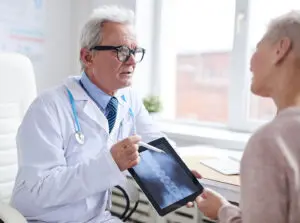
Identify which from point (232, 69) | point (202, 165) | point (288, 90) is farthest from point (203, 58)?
point (288, 90)

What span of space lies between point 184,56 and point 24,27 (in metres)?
0.96

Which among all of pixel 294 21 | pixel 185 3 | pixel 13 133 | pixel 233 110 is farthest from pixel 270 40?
pixel 185 3

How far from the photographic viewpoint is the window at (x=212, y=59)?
2156 millimetres

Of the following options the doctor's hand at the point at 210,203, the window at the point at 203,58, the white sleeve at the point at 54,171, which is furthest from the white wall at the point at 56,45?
the doctor's hand at the point at 210,203

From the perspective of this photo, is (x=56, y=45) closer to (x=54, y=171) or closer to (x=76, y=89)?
(x=76, y=89)

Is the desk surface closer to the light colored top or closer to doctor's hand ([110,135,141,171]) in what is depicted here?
doctor's hand ([110,135,141,171])

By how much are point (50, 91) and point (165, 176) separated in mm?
493

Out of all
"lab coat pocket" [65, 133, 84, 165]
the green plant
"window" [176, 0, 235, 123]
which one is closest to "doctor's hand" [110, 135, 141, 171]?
"lab coat pocket" [65, 133, 84, 165]

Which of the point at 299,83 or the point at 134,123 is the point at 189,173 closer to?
the point at 134,123

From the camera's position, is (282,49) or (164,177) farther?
(164,177)

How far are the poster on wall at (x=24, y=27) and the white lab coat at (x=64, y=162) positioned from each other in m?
0.85

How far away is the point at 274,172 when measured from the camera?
0.78 meters

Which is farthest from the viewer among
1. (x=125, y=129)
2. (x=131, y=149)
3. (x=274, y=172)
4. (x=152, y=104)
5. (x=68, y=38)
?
(x=68, y=38)

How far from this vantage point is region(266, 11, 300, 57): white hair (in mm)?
857
